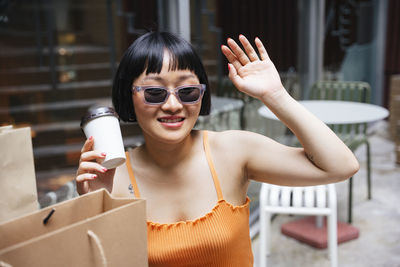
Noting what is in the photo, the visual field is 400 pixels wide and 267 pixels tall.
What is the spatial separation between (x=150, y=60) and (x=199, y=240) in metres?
0.48

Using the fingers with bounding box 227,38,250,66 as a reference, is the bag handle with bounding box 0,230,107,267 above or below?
below

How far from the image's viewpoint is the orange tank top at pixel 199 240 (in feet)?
3.41

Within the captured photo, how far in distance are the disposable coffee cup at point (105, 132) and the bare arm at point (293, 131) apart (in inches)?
13.9

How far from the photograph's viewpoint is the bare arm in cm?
102

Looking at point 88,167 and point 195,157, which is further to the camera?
point 195,157

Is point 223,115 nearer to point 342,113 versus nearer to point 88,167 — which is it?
point 342,113

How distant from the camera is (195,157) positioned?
1.19m

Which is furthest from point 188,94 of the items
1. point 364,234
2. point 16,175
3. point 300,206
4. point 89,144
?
point 364,234

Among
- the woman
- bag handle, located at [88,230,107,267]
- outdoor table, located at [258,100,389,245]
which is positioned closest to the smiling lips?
the woman

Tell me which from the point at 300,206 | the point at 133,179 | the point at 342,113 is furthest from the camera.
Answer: the point at 342,113

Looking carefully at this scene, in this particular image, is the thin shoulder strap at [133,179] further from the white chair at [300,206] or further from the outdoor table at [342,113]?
the outdoor table at [342,113]

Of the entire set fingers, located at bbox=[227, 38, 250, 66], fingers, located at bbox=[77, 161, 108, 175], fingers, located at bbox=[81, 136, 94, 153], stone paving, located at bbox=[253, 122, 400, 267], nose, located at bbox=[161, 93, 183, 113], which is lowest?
Answer: stone paving, located at bbox=[253, 122, 400, 267]

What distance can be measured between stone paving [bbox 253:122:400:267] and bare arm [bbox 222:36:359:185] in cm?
163

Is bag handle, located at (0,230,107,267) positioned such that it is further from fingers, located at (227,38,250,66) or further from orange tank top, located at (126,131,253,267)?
fingers, located at (227,38,250,66)
